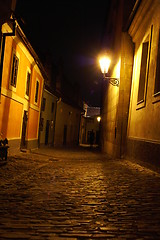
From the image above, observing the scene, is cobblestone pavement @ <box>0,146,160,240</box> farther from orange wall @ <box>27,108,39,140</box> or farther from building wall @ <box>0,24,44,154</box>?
orange wall @ <box>27,108,39,140</box>

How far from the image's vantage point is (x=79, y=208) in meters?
4.22

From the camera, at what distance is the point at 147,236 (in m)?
3.06

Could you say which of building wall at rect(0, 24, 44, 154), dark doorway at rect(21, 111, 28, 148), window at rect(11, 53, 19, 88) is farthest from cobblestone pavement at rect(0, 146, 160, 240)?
dark doorway at rect(21, 111, 28, 148)

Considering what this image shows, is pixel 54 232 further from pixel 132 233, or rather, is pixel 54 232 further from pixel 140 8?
pixel 140 8

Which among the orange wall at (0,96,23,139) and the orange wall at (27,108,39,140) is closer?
the orange wall at (0,96,23,139)

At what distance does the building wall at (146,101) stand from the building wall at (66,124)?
56.4 feet

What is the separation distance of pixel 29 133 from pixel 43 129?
20.8 feet

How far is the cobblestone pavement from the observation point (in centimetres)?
317

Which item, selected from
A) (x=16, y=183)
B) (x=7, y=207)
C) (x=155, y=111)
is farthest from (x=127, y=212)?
(x=155, y=111)

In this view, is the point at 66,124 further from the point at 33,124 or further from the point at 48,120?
the point at 33,124

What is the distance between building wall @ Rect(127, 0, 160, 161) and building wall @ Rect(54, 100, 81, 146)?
17183 mm

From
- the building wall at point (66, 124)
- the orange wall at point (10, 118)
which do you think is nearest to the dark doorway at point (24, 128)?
the orange wall at point (10, 118)

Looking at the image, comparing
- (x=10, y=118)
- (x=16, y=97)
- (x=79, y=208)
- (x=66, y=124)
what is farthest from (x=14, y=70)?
(x=66, y=124)

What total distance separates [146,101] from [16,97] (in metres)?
6.12
